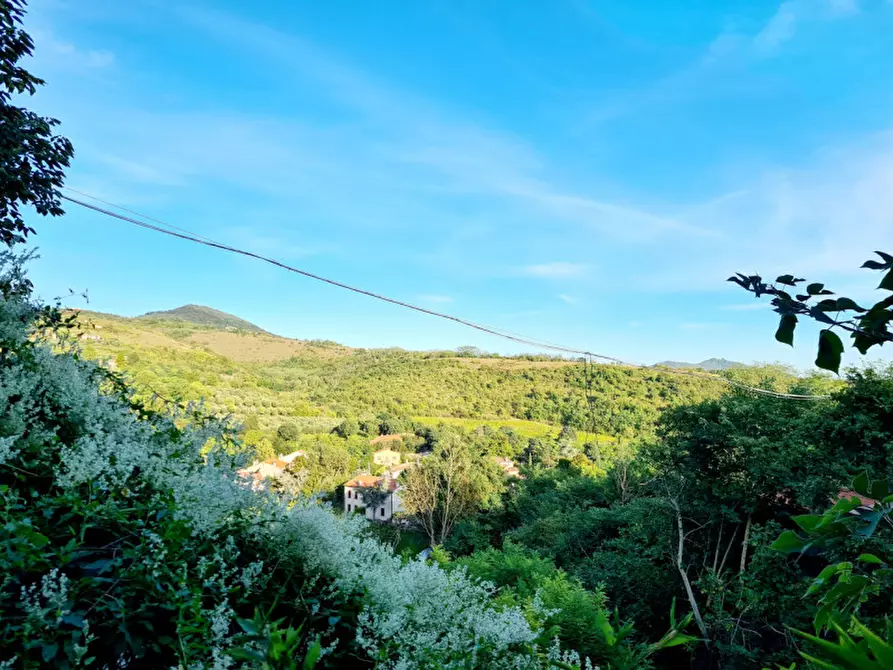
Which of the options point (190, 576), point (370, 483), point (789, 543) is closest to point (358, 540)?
point (190, 576)

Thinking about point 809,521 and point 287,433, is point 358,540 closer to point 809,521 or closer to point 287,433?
point 809,521

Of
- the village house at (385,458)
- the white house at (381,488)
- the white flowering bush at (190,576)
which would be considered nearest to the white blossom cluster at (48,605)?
the white flowering bush at (190,576)

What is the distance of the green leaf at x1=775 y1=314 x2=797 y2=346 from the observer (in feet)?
2.65

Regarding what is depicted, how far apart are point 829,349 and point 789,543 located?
34 cm

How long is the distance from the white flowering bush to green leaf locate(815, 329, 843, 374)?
0.85 metres

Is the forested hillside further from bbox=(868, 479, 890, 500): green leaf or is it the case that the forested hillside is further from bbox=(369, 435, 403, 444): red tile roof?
bbox=(369, 435, 403, 444): red tile roof

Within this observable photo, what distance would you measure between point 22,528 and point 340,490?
40364 millimetres

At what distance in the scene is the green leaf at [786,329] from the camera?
809 mm

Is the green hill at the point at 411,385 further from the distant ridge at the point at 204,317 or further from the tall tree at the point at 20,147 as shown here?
the tall tree at the point at 20,147

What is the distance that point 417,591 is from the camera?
147 centimetres

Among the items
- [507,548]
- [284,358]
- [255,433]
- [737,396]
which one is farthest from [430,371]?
[737,396]

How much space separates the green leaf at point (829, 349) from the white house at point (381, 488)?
115 feet

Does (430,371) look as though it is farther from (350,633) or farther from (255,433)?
(350,633)

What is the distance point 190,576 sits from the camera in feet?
4.48
